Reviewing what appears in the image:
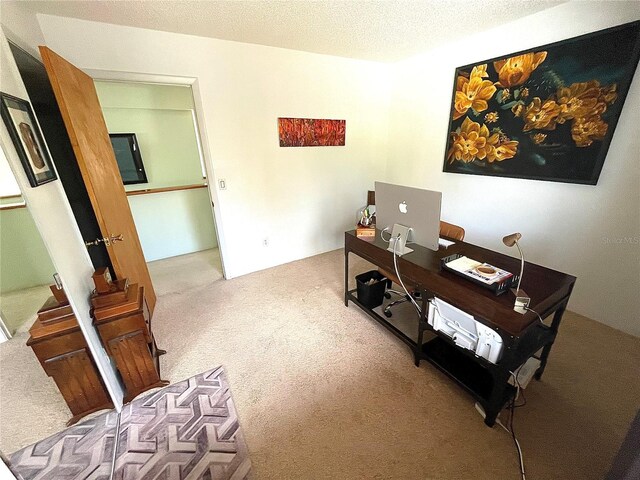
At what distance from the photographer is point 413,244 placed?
1837mm

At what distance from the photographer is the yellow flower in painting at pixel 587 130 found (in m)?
1.81

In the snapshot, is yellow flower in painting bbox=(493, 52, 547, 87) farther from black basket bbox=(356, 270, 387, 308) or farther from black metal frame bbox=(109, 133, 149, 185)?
black metal frame bbox=(109, 133, 149, 185)

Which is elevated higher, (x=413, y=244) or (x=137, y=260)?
(x=413, y=244)

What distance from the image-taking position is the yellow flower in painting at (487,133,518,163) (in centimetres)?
228

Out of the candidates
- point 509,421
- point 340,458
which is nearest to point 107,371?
point 340,458

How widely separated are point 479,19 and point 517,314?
2351mm

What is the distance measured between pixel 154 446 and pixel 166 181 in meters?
3.16

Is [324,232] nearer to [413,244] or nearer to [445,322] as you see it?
[413,244]

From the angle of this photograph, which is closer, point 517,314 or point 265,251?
point 517,314

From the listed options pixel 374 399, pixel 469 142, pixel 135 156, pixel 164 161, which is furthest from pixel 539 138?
pixel 135 156

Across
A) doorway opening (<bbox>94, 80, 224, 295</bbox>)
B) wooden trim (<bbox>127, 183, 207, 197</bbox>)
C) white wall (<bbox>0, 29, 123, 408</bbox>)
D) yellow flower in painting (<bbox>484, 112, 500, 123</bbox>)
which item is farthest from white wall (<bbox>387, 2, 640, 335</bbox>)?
white wall (<bbox>0, 29, 123, 408</bbox>)

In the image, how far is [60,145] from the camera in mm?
1860

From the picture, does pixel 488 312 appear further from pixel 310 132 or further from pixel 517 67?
pixel 310 132

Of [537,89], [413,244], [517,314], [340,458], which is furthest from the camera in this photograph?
[537,89]
